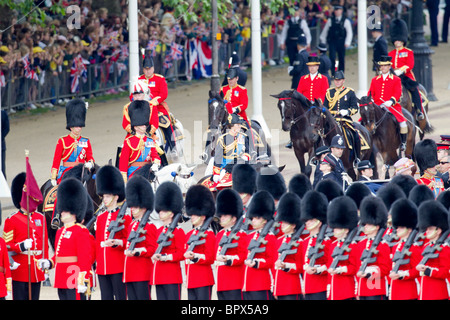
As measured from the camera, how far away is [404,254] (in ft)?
40.5

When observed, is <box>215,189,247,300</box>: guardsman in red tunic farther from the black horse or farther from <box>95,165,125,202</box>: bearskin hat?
the black horse

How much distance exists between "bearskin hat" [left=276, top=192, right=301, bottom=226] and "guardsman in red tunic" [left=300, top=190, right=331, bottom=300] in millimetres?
116

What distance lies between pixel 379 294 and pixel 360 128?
7.38m

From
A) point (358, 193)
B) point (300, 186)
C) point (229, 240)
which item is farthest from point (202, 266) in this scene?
point (358, 193)

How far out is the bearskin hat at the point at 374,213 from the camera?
41.4 feet

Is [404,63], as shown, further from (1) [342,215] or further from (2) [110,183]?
(1) [342,215]

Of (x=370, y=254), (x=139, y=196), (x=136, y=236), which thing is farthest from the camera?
(x=139, y=196)

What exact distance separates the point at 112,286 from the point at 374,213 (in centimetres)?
288

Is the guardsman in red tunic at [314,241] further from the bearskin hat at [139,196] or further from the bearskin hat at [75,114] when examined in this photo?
the bearskin hat at [75,114]

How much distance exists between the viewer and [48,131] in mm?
24250

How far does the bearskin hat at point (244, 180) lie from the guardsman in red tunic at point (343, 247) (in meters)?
2.12

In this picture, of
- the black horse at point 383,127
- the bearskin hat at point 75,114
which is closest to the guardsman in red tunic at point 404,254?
Answer: the bearskin hat at point 75,114

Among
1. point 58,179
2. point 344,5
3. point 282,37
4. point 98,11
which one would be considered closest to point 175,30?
point 98,11
